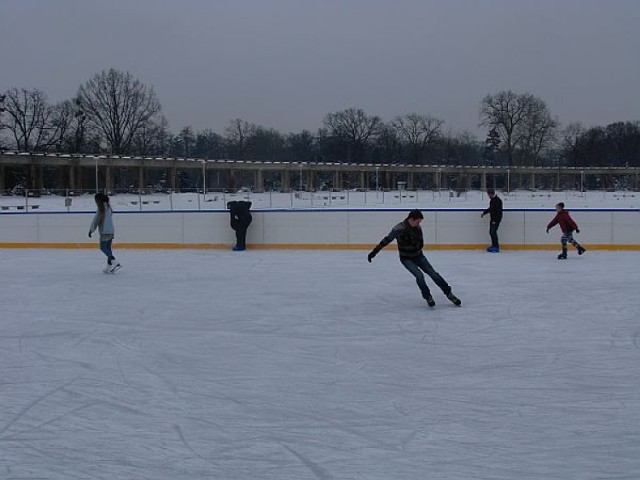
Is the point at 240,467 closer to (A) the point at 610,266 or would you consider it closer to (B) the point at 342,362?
(B) the point at 342,362

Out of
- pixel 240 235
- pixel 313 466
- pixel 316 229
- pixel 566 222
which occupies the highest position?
pixel 566 222

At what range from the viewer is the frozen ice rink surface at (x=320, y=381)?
3932 mm

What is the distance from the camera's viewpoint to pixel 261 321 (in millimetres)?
8109

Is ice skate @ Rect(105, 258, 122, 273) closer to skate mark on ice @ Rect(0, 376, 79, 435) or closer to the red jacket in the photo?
skate mark on ice @ Rect(0, 376, 79, 435)

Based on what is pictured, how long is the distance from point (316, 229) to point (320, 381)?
11.2 m

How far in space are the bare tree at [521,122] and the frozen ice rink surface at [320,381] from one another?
247 feet

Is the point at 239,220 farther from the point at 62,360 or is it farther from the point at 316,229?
the point at 62,360

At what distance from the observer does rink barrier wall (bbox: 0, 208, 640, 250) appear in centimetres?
1588

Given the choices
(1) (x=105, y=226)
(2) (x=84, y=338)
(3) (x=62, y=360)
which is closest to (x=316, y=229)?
(1) (x=105, y=226)

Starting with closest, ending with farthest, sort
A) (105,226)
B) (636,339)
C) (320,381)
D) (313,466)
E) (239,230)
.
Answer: (313,466) < (320,381) < (636,339) < (105,226) < (239,230)

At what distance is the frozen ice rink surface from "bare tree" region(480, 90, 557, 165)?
247 feet

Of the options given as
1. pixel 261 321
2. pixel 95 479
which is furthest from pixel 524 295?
pixel 95 479

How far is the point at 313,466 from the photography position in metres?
3.83

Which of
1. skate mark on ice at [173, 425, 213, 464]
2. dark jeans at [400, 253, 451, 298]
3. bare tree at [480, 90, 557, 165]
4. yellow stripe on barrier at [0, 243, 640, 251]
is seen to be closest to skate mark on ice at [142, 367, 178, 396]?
skate mark on ice at [173, 425, 213, 464]
